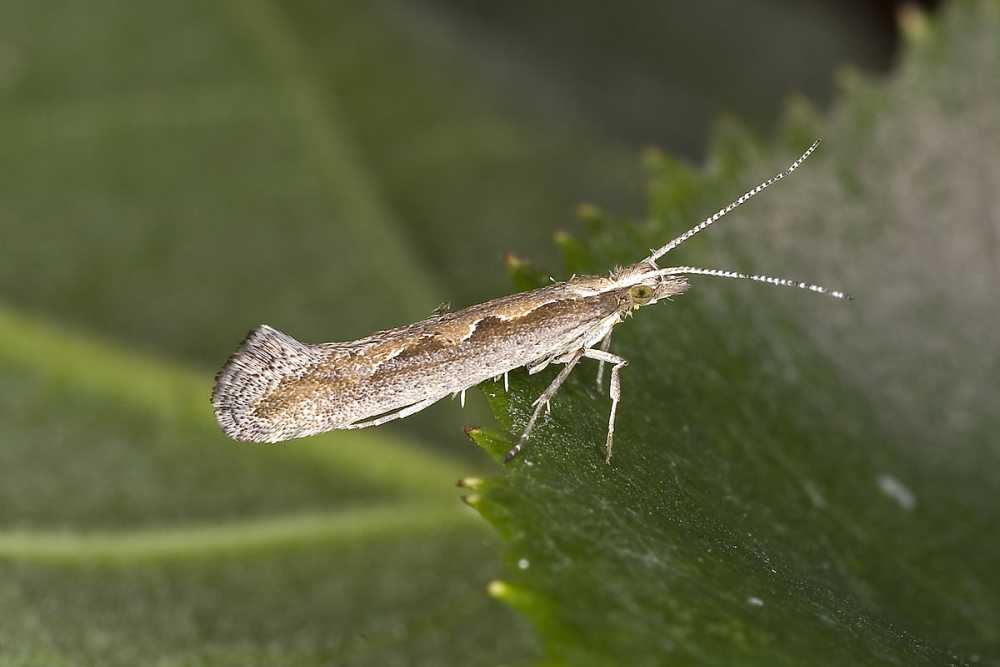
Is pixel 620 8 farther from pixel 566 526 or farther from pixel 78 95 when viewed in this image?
pixel 566 526

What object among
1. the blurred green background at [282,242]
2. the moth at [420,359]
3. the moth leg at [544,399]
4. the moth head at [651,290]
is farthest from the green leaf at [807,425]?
the blurred green background at [282,242]

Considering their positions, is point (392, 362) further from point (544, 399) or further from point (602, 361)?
point (602, 361)

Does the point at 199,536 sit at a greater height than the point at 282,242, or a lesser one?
lesser

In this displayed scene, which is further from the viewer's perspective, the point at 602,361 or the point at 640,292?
the point at 602,361

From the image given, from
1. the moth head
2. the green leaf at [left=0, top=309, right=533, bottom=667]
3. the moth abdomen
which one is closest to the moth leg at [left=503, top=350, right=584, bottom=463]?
the moth head

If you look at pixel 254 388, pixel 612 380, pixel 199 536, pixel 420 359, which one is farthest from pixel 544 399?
pixel 199 536

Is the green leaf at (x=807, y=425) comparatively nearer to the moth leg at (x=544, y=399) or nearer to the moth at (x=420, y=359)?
the moth leg at (x=544, y=399)

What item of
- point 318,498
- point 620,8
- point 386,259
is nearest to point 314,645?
point 318,498
